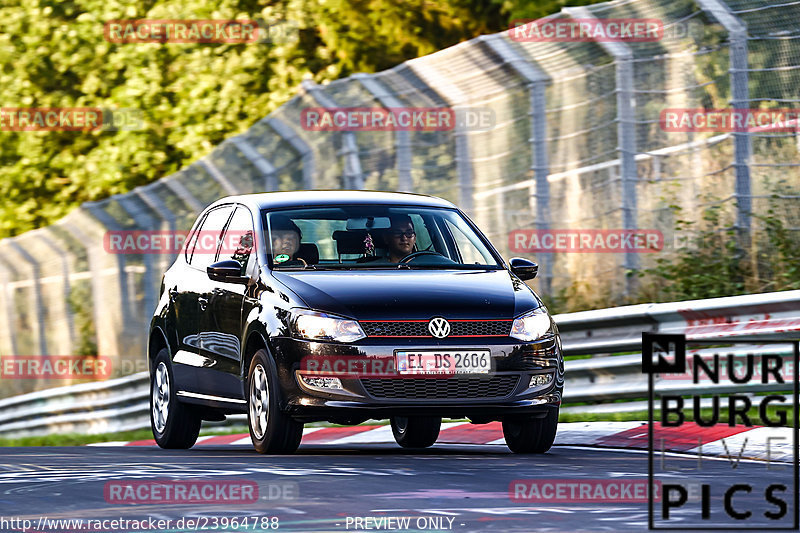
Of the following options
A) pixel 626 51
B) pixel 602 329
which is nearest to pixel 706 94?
pixel 626 51

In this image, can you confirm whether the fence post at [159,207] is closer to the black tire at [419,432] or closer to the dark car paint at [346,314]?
the black tire at [419,432]

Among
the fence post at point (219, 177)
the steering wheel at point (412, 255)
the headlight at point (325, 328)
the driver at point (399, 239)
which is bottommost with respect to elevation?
the fence post at point (219, 177)

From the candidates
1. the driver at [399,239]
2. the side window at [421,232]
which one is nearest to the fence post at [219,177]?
the side window at [421,232]

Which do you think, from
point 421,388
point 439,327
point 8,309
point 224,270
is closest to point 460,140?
point 224,270

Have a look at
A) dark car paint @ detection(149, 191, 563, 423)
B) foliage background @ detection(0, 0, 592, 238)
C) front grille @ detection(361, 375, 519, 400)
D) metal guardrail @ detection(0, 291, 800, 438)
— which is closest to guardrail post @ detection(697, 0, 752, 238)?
metal guardrail @ detection(0, 291, 800, 438)

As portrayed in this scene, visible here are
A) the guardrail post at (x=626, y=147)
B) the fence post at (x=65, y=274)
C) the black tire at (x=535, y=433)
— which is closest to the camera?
the black tire at (x=535, y=433)

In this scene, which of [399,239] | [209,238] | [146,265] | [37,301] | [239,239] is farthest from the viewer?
[37,301]

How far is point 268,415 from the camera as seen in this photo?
10516mm

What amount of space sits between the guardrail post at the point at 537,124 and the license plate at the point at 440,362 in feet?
21.5

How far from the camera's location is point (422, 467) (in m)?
9.82

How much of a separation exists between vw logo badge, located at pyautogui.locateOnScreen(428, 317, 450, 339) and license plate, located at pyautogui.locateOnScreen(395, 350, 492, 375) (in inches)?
4.2

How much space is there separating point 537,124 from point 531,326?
6.33 metres

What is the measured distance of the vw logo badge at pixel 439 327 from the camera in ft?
33.2

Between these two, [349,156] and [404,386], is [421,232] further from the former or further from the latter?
[349,156]
